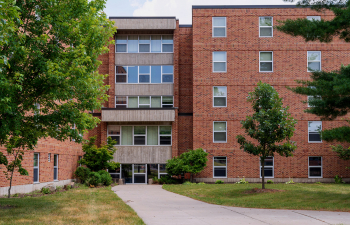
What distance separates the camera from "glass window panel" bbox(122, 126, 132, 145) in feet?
103

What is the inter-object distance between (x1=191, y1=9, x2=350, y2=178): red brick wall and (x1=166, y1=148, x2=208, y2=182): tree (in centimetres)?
198

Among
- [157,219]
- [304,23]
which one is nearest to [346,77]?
[304,23]

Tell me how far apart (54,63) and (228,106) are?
20.5 metres

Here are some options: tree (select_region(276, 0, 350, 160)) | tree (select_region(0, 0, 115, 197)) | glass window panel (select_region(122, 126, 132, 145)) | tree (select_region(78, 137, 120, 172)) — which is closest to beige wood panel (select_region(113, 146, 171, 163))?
glass window panel (select_region(122, 126, 132, 145))

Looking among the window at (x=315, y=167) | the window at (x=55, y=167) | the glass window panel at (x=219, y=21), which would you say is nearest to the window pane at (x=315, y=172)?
the window at (x=315, y=167)

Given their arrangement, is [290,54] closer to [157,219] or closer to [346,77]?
Answer: [346,77]

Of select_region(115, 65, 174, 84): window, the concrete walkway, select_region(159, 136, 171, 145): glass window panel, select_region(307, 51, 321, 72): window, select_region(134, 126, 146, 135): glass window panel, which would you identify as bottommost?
the concrete walkway

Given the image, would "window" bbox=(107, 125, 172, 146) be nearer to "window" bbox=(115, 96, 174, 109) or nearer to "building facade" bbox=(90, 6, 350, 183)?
"building facade" bbox=(90, 6, 350, 183)

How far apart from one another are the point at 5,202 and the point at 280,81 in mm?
22355

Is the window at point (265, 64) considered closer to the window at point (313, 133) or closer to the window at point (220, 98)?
the window at point (220, 98)

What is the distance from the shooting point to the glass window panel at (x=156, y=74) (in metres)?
32.6

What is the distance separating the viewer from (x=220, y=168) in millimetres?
29875

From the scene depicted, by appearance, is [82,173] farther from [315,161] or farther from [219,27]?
[315,161]

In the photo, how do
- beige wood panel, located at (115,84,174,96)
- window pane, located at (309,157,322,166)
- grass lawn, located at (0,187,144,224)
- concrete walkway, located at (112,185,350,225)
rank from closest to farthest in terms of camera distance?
1. grass lawn, located at (0,187,144,224)
2. concrete walkway, located at (112,185,350,225)
3. window pane, located at (309,157,322,166)
4. beige wood panel, located at (115,84,174,96)
